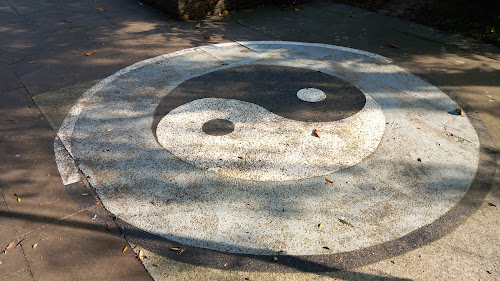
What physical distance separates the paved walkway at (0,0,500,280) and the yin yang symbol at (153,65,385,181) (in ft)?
0.10

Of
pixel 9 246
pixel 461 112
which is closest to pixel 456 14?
pixel 461 112

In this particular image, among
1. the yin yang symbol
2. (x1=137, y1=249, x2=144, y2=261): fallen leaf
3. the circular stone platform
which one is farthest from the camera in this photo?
the yin yang symbol

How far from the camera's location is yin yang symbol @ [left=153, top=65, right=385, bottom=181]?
4.48m

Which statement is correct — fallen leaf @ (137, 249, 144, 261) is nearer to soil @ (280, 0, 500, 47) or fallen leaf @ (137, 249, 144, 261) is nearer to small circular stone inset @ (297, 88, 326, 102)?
small circular stone inset @ (297, 88, 326, 102)

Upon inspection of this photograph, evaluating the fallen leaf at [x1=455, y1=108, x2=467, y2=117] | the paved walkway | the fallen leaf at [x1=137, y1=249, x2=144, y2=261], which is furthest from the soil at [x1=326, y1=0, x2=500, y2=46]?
the fallen leaf at [x1=137, y1=249, x2=144, y2=261]

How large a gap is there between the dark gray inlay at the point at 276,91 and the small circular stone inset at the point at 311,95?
66 millimetres

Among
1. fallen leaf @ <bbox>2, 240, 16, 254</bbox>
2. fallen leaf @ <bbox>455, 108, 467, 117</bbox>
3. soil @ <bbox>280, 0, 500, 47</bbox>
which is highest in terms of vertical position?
soil @ <bbox>280, 0, 500, 47</bbox>

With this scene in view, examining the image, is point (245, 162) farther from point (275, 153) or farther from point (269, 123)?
point (269, 123)

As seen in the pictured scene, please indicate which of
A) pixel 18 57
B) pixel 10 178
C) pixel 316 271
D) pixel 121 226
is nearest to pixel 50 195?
pixel 10 178

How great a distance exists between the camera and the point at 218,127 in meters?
5.09

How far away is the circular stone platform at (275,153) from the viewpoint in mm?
3660

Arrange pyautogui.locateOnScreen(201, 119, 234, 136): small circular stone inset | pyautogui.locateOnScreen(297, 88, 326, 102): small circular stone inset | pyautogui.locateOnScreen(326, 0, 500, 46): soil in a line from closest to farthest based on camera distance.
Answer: pyautogui.locateOnScreen(201, 119, 234, 136): small circular stone inset, pyautogui.locateOnScreen(297, 88, 326, 102): small circular stone inset, pyautogui.locateOnScreen(326, 0, 500, 46): soil

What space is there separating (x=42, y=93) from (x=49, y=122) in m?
0.98

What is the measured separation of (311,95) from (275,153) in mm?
1654
